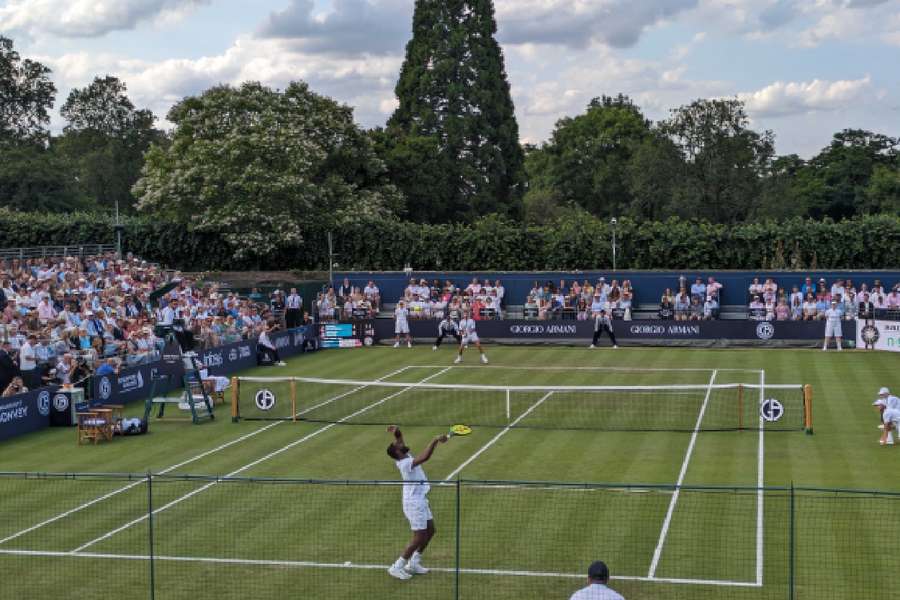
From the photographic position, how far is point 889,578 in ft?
49.0

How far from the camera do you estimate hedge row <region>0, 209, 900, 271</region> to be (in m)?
53.1

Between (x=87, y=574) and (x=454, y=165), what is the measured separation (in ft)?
213

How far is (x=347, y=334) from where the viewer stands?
4553 cm

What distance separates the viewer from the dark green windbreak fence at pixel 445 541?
589 inches

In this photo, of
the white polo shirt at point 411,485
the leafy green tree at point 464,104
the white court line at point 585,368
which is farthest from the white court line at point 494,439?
the leafy green tree at point 464,104

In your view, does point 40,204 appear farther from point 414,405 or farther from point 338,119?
point 414,405

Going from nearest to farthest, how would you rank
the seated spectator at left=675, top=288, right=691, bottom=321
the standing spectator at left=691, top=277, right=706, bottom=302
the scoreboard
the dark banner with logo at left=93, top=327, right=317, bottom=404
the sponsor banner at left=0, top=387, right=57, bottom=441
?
the sponsor banner at left=0, top=387, right=57, bottom=441
the dark banner with logo at left=93, top=327, right=317, bottom=404
the scoreboard
the seated spectator at left=675, top=288, right=691, bottom=321
the standing spectator at left=691, top=277, right=706, bottom=302

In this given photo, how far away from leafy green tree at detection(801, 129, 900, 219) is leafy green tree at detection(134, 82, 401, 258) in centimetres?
4756

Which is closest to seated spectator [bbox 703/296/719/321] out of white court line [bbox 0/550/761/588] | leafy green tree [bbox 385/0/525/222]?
white court line [bbox 0/550/761/588]

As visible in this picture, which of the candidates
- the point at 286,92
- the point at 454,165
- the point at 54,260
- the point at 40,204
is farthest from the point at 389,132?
the point at 54,260

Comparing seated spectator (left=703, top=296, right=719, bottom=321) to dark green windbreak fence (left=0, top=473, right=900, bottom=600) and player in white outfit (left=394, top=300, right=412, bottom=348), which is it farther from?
dark green windbreak fence (left=0, top=473, right=900, bottom=600)

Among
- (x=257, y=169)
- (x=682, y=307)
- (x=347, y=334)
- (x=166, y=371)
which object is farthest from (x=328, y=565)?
(x=257, y=169)

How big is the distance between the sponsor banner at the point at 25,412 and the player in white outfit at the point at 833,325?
28125 millimetres

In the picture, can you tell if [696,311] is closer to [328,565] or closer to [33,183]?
[328,565]
